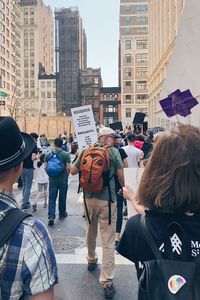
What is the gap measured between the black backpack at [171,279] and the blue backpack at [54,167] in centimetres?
657

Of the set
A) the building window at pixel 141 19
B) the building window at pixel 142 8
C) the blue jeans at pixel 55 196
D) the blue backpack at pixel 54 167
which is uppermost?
the building window at pixel 142 8

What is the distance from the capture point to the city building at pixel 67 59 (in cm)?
11169

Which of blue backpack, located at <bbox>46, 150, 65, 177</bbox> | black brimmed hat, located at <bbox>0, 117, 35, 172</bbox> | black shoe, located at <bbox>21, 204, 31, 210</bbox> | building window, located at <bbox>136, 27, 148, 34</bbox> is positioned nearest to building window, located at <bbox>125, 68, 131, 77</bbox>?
building window, located at <bbox>136, 27, 148, 34</bbox>

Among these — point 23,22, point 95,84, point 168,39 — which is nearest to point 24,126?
point 95,84

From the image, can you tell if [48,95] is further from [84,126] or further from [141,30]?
[84,126]

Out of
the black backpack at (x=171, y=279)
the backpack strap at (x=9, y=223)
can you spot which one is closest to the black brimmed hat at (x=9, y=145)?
the backpack strap at (x=9, y=223)

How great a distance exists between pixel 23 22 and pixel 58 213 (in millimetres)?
136234

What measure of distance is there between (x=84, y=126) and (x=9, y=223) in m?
5.93

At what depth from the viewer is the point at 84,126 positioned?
24.4ft

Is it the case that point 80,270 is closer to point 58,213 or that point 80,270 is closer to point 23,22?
point 58,213

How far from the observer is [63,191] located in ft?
28.5

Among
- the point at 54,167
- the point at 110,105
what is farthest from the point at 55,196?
the point at 110,105

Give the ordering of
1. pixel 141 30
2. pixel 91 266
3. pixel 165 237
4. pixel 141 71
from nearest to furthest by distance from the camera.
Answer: pixel 165 237 → pixel 91 266 → pixel 141 71 → pixel 141 30

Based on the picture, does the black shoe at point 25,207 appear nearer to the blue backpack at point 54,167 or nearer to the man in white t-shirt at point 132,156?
Result: the blue backpack at point 54,167
